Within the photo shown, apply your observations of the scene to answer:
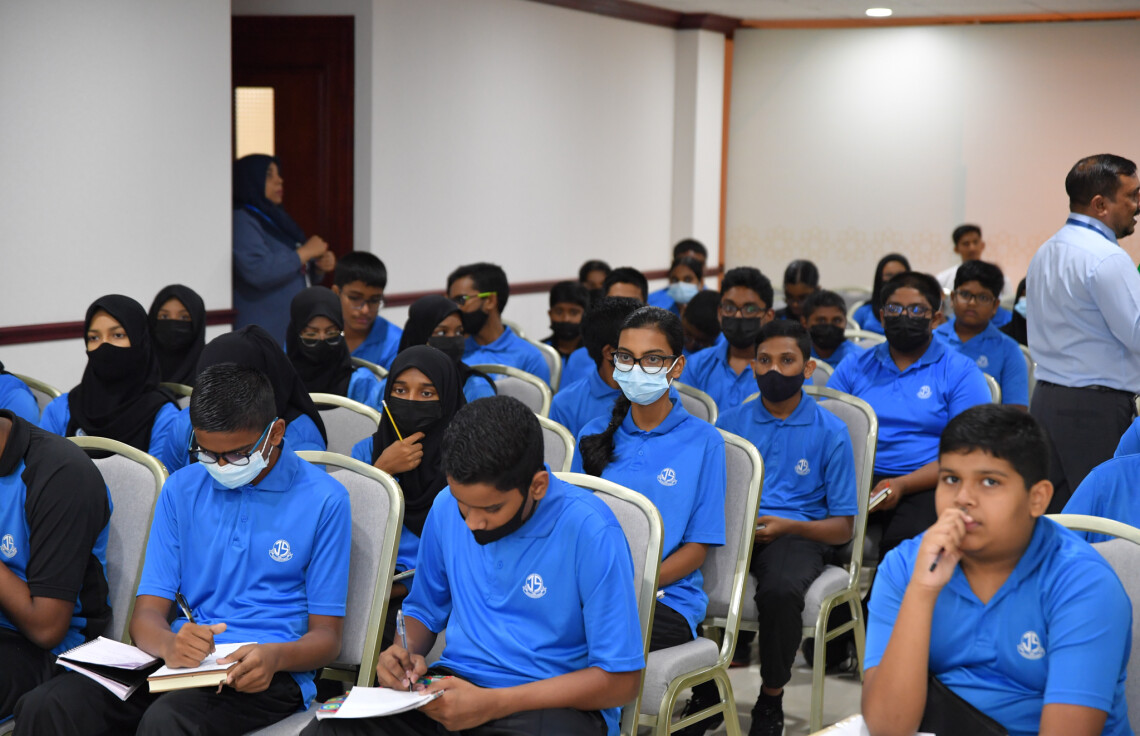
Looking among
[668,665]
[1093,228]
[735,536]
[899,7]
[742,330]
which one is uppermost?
[899,7]

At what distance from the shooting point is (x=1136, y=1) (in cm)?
854

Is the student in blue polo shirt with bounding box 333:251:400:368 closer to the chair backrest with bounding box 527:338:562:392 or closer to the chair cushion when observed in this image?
the chair backrest with bounding box 527:338:562:392

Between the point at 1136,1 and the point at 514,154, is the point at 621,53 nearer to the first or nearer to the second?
the point at 514,154

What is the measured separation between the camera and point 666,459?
300cm

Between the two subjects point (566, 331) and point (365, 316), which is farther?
point (566, 331)

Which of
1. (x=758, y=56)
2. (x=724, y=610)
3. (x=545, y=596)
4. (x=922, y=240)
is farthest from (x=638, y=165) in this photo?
(x=545, y=596)

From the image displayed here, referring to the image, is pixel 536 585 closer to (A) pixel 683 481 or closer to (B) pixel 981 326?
(A) pixel 683 481

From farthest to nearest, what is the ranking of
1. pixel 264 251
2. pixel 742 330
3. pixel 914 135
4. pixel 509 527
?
pixel 914 135, pixel 264 251, pixel 742 330, pixel 509 527

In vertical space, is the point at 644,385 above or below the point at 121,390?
above

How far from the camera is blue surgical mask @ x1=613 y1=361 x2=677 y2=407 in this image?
3.10 meters

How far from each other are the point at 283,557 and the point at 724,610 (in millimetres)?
1205

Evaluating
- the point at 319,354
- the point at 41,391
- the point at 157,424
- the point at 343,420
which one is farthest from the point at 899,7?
the point at 157,424

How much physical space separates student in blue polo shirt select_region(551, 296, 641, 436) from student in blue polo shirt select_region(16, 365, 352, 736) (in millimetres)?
1411

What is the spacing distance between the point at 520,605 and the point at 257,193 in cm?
466
